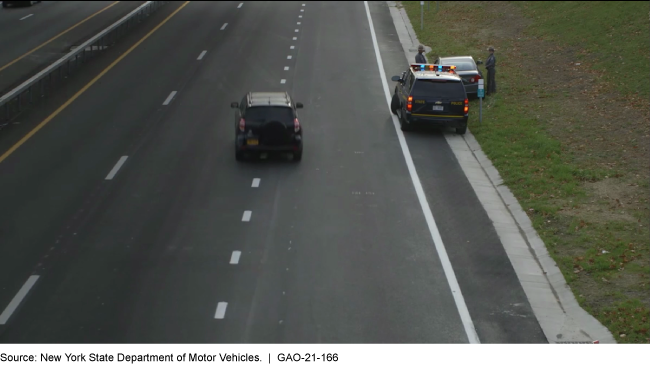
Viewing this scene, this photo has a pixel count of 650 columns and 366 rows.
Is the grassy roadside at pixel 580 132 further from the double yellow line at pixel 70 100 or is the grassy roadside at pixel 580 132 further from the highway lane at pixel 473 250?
the double yellow line at pixel 70 100

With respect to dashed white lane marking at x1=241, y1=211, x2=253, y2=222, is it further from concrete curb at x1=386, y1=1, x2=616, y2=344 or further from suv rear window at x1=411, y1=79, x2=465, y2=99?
suv rear window at x1=411, y1=79, x2=465, y2=99

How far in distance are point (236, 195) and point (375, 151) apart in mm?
5155

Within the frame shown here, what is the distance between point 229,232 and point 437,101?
967 centimetres

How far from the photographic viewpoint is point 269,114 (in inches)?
804

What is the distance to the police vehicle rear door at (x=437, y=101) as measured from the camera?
23.4m

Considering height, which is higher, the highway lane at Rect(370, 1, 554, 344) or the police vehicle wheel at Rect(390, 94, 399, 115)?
the highway lane at Rect(370, 1, 554, 344)

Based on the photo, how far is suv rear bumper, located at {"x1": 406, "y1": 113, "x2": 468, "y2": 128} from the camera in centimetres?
2348

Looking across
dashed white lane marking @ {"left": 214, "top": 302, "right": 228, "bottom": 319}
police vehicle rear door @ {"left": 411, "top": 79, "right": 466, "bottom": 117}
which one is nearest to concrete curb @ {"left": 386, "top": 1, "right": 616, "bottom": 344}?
police vehicle rear door @ {"left": 411, "top": 79, "right": 466, "bottom": 117}

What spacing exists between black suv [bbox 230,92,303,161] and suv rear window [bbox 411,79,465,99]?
4.51m

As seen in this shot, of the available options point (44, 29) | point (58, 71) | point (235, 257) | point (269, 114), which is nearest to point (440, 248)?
point (235, 257)

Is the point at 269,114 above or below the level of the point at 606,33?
above

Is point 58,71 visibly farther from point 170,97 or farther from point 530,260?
point 530,260
